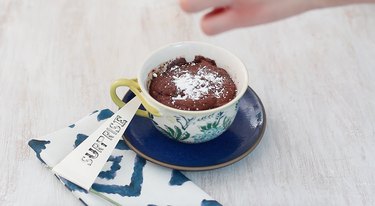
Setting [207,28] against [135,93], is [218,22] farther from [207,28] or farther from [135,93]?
[135,93]

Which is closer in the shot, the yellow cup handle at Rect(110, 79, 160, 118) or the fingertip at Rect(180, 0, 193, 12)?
the fingertip at Rect(180, 0, 193, 12)

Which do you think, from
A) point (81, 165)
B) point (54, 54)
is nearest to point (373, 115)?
point (81, 165)

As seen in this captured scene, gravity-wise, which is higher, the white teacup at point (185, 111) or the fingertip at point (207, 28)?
the fingertip at point (207, 28)

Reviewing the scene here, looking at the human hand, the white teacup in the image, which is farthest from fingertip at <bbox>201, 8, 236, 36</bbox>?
the white teacup

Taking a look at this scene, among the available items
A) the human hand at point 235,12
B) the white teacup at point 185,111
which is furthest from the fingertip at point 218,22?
the white teacup at point 185,111

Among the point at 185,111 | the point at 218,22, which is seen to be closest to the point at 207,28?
the point at 218,22

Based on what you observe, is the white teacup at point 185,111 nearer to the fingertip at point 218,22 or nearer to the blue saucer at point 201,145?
the blue saucer at point 201,145

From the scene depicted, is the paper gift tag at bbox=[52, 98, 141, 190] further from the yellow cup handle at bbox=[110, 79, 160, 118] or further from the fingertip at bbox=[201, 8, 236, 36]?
the fingertip at bbox=[201, 8, 236, 36]
